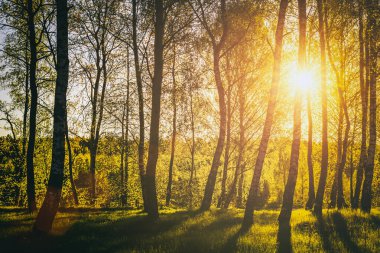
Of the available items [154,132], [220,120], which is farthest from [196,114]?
[154,132]

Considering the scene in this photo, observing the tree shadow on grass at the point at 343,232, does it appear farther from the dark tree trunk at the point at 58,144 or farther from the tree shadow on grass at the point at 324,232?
the dark tree trunk at the point at 58,144

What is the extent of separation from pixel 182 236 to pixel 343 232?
6.03 metres

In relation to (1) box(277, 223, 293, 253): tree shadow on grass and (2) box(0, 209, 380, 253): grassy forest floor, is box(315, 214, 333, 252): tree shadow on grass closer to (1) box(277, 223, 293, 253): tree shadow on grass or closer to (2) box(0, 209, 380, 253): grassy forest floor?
(2) box(0, 209, 380, 253): grassy forest floor

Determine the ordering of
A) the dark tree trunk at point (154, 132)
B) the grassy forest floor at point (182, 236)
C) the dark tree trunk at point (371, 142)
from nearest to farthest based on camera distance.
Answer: the grassy forest floor at point (182, 236) < the dark tree trunk at point (154, 132) < the dark tree trunk at point (371, 142)

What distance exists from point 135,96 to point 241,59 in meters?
8.84

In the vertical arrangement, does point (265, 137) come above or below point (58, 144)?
above

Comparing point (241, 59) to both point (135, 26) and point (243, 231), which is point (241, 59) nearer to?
point (135, 26)

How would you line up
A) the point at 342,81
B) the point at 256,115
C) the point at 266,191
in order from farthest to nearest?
the point at 266,191, the point at 256,115, the point at 342,81

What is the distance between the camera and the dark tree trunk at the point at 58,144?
906 centimetres

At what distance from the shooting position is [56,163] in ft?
30.4

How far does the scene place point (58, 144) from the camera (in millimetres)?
9312

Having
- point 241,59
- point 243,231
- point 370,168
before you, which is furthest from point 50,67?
point 370,168

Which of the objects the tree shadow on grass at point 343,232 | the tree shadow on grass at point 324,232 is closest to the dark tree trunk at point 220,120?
the tree shadow on grass at point 324,232

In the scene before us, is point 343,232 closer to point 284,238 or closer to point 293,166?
point 284,238
